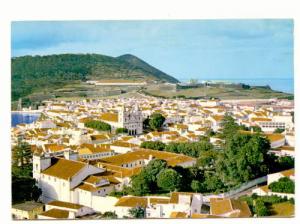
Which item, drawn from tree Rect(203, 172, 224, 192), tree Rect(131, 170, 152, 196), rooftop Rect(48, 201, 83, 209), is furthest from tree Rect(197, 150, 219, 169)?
rooftop Rect(48, 201, 83, 209)

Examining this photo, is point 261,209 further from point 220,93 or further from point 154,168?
point 220,93

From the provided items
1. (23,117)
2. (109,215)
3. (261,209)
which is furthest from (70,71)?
(261,209)

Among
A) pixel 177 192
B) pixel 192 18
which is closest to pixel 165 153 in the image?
pixel 177 192

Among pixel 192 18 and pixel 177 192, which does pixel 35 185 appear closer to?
pixel 177 192

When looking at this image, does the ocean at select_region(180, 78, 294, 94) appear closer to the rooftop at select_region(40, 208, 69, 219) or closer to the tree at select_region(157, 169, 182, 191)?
the tree at select_region(157, 169, 182, 191)

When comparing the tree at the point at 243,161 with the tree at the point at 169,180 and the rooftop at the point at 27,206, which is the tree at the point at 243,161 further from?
the rooftop at the point at 27,206
